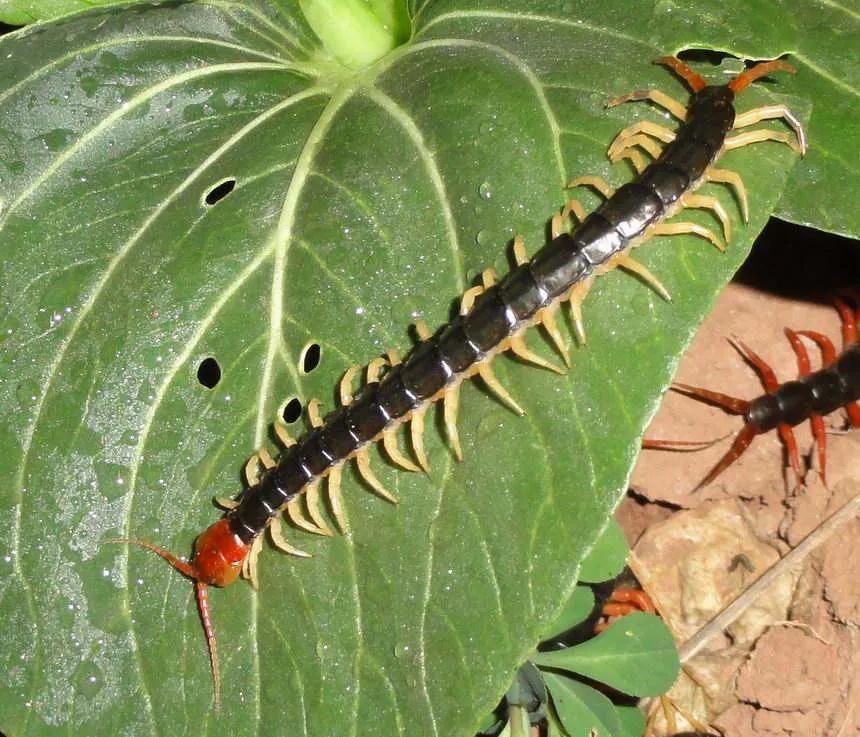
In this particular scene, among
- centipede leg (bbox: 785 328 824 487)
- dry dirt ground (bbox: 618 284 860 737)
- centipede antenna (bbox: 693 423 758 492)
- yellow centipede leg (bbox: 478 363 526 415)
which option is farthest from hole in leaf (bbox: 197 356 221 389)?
centipede leg (bbox: 785 328 824 487)

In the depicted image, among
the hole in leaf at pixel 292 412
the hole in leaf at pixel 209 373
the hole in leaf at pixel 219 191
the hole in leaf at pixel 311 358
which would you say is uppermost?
the hole in leaf at pixel 219 191

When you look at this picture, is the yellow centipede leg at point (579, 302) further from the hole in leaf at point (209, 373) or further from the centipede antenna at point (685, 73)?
the hole in leaf at point (209, 373)

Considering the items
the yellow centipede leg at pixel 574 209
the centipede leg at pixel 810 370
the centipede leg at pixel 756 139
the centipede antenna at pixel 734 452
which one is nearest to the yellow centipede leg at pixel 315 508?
the yellow centipede leg at pixel 574 209

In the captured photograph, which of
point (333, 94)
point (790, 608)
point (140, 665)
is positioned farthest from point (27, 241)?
point (790, 608)

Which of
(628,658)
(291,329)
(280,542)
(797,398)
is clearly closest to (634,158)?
(291,329)

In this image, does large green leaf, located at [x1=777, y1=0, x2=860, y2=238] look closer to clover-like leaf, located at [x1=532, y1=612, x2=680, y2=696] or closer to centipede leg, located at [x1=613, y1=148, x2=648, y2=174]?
centipede leg, located at [x1=613, y1=148, x2=648, y2=174]

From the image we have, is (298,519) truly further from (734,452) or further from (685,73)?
(734,452)
